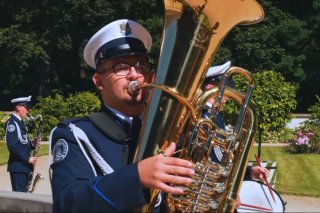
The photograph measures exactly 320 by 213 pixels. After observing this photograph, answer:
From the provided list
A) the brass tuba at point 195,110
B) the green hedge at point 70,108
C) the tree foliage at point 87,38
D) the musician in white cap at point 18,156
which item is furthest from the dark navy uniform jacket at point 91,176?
the tree foliage at point 87,38

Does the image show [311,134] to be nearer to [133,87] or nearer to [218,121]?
[218,121]

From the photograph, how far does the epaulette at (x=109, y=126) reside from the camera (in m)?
2.44

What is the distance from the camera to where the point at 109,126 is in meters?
2.46

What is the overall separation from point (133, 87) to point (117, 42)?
252 mm

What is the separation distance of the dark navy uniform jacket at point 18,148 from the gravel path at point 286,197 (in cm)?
60

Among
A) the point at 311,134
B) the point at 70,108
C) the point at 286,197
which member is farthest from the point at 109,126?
the point at 70,108

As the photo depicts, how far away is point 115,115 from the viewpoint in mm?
2471

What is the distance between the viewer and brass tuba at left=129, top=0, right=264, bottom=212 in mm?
2225

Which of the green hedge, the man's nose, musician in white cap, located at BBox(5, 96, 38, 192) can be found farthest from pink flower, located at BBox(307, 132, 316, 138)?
the man's nose

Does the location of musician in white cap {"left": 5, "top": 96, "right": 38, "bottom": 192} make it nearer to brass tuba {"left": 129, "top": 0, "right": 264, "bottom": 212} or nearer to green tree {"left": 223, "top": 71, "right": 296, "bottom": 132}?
brass tuba {"left": 129, "top": 0, "right": 264, "bottom": 212}

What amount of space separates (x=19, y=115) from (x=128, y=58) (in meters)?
6.82

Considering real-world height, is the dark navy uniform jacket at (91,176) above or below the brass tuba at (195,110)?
below

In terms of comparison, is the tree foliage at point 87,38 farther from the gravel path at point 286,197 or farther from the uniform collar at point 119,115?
the uniform collar at point 119,115

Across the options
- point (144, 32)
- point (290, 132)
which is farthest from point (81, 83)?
point (144, 32)
